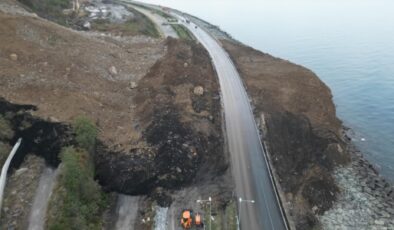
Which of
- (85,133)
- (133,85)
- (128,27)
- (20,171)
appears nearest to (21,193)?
(20,171)

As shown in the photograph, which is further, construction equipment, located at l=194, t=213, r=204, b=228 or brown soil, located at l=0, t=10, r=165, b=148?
brown soil, located at l=0, t=10, r=165, b=148

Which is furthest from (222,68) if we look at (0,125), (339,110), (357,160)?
(0,125)

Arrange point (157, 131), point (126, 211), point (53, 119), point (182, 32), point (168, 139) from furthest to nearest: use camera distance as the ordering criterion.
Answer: point (182, 32) < point (157, 131) < point (168, 139) < point (53, 119) < point (126, 211)

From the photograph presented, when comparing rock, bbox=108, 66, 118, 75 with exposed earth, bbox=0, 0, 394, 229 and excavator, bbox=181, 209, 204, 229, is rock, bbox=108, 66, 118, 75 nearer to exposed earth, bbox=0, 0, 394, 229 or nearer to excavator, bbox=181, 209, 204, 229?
exposed earth, bbox=0, 0, 394, 229

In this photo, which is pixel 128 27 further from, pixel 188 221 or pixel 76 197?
pixel 188 221

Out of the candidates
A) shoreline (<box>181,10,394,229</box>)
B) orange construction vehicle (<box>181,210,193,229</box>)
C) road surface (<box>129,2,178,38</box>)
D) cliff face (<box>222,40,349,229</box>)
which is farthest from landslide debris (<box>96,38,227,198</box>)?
road surface (<box>129,2,178,38</box>)
